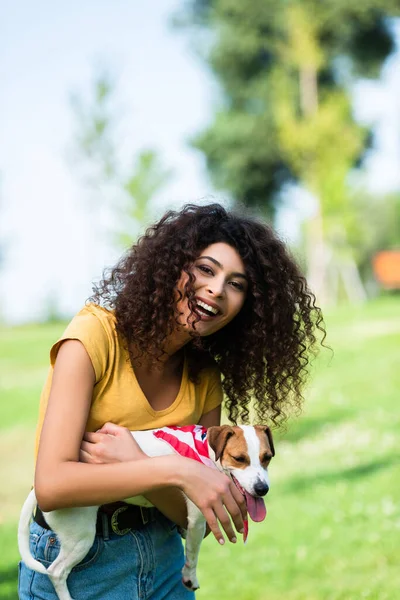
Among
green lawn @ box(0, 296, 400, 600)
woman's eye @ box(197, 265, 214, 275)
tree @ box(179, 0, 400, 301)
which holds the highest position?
tree @ box(179, 0, 400, 301)

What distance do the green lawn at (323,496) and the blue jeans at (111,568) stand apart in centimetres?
142

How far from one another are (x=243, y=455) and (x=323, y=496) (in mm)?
5380

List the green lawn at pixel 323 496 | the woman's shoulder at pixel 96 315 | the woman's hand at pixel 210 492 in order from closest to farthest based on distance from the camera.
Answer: the woman's hand at pixel 210 492 < the woman's shoulder at pixel 96 315 < the green lawn at pixel 323 496

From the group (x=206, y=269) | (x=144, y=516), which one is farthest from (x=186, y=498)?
(x=206, y=269)

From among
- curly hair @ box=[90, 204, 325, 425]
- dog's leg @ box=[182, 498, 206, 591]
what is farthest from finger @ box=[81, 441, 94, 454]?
dog's leg @ box=[182, 498, 206, 591]

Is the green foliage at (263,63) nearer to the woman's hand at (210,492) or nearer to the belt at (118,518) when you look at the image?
the belt at (118,518)

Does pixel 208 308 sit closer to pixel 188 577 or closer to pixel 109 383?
pixel 109 383

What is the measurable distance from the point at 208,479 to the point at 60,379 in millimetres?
472

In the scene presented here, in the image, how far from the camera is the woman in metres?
2.02

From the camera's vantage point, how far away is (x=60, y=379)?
6.83 feet

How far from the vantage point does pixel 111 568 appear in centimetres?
228

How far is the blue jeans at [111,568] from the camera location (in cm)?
226

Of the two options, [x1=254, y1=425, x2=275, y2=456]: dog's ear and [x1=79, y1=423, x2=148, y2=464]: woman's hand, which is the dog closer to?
[x1=254, y1=425, x2=275, y2=456]: dog's ear

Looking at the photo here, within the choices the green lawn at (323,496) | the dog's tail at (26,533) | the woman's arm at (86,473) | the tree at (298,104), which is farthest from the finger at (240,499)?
the tree at (298,104)
